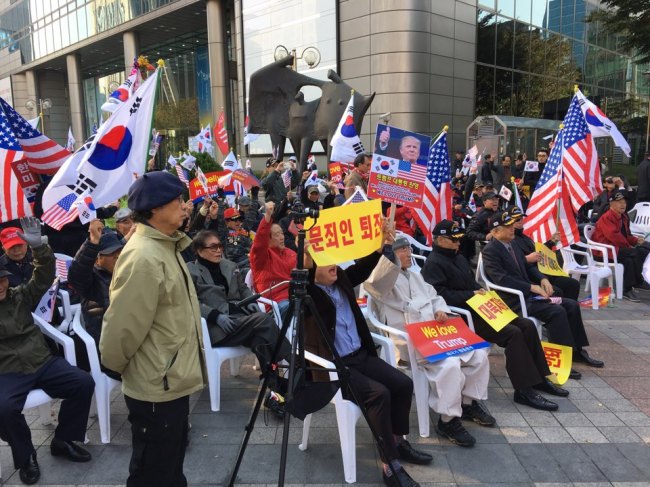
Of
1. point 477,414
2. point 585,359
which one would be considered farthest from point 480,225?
point 477,414

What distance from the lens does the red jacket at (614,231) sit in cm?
771

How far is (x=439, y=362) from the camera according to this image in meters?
3.69

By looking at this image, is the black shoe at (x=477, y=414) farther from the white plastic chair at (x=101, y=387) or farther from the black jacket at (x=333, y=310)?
the white plastic chair at (x=101, y=387)

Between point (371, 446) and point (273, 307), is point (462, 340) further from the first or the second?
point (273, 307)

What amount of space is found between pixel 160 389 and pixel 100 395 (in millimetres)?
1510

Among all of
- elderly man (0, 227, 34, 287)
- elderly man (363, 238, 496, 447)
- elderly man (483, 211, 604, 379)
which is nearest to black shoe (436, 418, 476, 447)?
elderly man (363, 238, 496, 447)

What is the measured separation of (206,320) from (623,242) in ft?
22.3

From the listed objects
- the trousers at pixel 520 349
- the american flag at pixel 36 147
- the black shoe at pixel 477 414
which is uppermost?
the american flag at pixel 36 147

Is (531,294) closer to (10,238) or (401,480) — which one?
(401,480)

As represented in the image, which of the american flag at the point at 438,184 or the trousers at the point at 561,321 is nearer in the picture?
the trousers at the point at 561,321

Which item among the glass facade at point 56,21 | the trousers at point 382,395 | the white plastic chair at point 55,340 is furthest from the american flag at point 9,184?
the glass facade at point 56,21

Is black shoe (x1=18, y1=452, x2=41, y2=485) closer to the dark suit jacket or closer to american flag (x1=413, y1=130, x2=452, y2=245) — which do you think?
the dark suit jacket

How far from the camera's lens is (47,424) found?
12.5 feet

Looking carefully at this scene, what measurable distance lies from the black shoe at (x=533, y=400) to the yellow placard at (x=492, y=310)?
1.82ft
